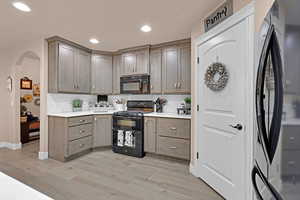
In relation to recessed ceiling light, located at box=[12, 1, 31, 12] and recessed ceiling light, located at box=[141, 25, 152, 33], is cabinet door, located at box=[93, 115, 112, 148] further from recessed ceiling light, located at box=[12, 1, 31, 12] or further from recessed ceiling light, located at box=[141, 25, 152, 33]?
recessed ceiling light, located at box=[12, 1, 31, 12]

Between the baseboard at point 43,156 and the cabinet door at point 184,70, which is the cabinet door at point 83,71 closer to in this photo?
the baseboard at point 43,156

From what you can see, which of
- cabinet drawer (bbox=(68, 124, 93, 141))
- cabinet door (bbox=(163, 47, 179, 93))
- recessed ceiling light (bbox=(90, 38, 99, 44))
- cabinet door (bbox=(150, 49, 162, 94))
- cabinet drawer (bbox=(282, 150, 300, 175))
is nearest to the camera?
cabinet drawer (bbox=(282, 150, 300, 175))

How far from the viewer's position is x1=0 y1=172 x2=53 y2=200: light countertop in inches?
21.4

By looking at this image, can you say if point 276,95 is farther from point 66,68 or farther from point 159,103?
point 66,68

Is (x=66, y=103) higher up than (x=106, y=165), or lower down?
higher up

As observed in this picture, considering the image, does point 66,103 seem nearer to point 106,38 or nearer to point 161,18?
point 106,38

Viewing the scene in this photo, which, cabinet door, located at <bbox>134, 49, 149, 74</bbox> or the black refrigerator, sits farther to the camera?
cabinet door, located at <bbox>134, 49, 149, 74</bbox>

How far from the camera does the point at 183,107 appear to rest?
10.3 ft

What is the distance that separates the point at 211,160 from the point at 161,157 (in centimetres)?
122

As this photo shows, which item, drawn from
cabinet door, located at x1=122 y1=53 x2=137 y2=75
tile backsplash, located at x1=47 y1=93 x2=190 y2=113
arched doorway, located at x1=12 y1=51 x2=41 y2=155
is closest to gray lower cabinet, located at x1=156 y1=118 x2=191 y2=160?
tile backsplash, located at x1=47 y1=93 x2=190 y2=113

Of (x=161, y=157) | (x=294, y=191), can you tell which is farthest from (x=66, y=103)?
(x=294, y=191)

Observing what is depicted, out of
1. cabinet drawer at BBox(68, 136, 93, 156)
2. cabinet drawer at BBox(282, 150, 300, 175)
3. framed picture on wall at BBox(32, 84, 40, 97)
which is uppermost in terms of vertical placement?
framed picture on wall at BBox(32, 84, 40, 97)

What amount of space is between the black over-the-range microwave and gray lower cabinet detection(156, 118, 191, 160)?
84cm

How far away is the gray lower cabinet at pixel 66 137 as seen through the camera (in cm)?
273
